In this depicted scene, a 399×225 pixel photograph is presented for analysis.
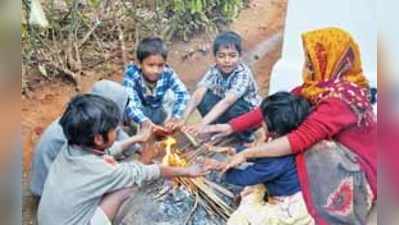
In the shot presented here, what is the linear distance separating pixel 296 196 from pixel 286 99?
0.20 m

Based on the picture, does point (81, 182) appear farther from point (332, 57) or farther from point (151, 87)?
point (332, 57)

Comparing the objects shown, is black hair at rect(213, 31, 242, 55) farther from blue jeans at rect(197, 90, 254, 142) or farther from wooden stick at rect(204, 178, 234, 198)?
wooden stick at rect(204, 178, 234, 198)

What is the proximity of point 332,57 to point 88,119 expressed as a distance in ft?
1.68

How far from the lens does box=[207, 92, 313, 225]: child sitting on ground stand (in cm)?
126

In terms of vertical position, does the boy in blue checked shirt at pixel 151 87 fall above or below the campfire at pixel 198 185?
above

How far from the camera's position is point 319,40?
125 cm

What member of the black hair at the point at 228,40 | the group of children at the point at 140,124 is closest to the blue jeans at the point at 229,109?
the group of children at the point at 140,124

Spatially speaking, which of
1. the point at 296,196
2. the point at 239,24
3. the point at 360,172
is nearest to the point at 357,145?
the point at 360,172

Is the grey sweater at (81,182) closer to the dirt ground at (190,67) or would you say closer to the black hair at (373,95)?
the dirt ground at (190,67)

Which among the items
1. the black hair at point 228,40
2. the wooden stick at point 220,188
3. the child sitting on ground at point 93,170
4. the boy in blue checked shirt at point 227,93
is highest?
the black hair at point 228,40

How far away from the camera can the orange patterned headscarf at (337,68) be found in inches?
49.0

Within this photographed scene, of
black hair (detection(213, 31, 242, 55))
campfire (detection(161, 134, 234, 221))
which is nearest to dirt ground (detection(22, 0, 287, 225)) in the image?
black hair (detection(213, 31, 242, 55))

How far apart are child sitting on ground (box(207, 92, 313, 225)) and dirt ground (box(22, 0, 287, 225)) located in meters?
0.06

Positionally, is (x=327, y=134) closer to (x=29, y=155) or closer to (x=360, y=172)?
(x=360, y=172)
